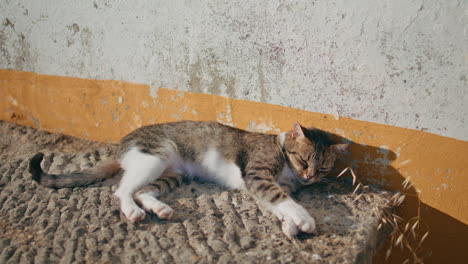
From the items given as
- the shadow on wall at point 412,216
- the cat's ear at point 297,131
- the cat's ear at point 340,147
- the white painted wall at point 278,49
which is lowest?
the shadow on wall at point 412,216

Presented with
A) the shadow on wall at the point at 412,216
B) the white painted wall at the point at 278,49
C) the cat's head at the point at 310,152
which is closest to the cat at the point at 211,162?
the cat's head at the point at 310,152

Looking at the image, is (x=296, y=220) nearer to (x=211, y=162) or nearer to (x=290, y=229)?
(x=290, y=229)

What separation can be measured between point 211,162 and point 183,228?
86 cm

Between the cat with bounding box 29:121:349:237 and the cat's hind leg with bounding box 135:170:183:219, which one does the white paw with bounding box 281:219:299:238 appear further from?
the cat's hind leg with bounding box 135:170:183:219

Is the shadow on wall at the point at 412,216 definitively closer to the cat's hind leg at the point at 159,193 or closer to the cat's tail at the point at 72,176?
the cat's hind leg at the point at 159,193

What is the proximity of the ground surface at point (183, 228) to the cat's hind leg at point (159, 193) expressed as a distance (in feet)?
0.24

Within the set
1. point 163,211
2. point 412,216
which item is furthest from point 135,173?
point 412,216

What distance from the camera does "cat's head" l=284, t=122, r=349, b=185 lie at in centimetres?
338

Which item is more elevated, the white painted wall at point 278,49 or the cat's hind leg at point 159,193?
the white painted wall at point 278,49

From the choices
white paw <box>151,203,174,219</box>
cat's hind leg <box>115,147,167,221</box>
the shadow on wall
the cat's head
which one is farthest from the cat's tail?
the shadow on wall

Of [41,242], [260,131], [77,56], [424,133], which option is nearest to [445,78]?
[424,133]

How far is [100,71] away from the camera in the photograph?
14.2ft

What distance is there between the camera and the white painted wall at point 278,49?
2990 millimetres

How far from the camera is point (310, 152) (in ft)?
11.2
